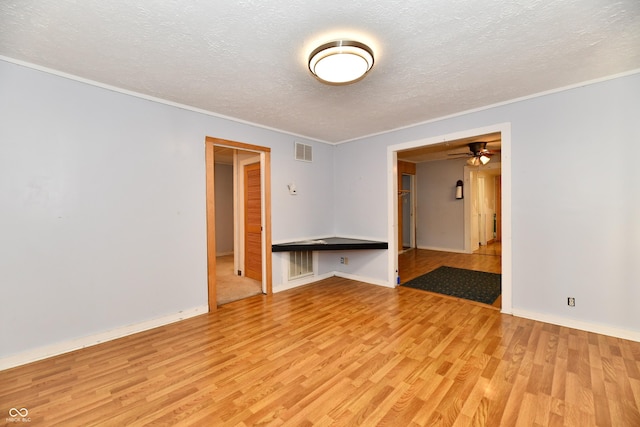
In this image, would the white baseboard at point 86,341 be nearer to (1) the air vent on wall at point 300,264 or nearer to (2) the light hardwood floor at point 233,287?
(2) the light hardwood floor at point 233,287

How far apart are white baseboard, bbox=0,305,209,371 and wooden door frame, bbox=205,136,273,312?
0.42m

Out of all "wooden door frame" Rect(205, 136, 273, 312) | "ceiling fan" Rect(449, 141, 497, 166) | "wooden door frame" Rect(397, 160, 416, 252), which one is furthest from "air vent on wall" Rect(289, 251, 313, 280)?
"ceiling fan" Rect(449, 141, 497, 166)

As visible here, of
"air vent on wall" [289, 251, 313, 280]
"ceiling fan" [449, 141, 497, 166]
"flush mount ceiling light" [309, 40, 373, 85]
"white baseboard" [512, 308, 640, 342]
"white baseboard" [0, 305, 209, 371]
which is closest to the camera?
"flush mount ceiling light" [309, 40, 373, 85]

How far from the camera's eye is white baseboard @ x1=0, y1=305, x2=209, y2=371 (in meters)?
2.27

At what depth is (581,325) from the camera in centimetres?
281

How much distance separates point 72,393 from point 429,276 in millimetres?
4860

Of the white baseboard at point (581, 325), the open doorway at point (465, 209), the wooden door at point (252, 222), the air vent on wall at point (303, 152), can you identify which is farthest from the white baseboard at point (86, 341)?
the white baseboard at point (581, 325)

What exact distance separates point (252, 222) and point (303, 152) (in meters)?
1.54

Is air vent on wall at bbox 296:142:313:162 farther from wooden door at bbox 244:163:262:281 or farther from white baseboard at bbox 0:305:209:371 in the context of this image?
white baseboard at bbox 0:305:209:371

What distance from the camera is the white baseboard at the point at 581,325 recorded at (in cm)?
257

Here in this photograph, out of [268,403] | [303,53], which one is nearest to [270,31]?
[303,53]

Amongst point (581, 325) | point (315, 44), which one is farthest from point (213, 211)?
point (581, 325)

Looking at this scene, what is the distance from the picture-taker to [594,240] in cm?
276

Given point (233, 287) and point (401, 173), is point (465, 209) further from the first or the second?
point (233, 287)
